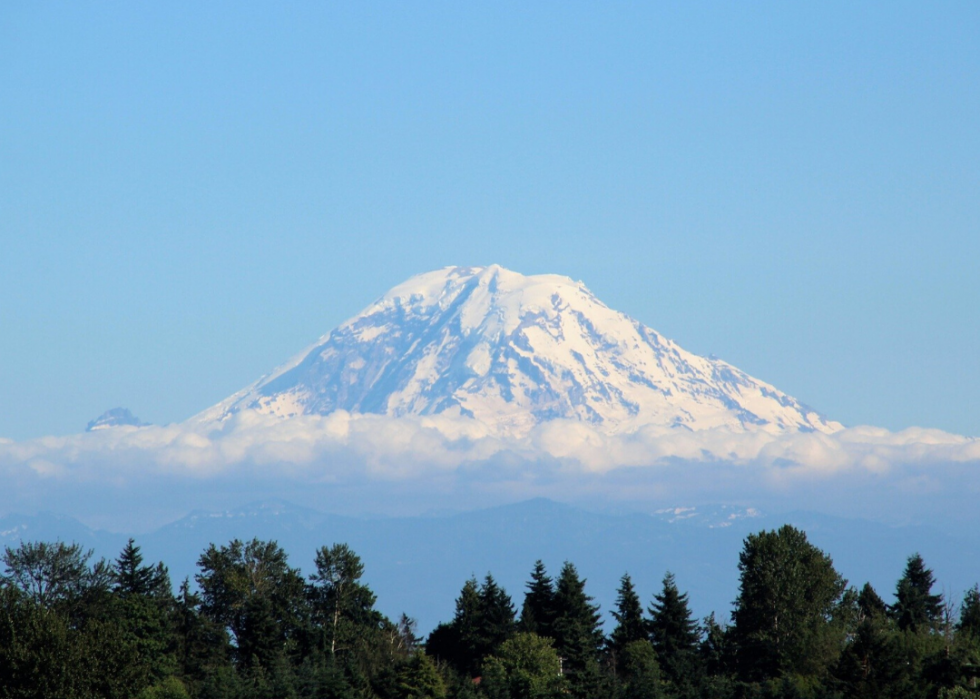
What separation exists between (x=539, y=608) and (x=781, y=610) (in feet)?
69.8

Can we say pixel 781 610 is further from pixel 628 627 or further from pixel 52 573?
pixel 52 573

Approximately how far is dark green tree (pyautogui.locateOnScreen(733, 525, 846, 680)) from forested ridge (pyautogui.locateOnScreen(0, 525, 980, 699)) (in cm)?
14

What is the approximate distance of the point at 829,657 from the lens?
98.4 meters

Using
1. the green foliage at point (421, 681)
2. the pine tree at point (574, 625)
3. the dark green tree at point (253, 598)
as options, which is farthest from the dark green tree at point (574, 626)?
the dark green tree at point (253, 598)

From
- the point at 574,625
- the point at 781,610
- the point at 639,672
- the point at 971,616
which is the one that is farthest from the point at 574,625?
the point at 971,616

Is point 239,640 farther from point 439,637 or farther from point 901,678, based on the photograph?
point 901,678

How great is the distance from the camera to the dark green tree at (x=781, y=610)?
333 ft

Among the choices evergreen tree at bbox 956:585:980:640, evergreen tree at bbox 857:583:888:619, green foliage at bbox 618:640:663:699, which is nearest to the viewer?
green foliage at bbox 618:640:663:699

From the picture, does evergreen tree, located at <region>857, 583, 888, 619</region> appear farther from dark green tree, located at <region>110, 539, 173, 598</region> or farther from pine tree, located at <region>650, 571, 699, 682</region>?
dark green tree, located at <region>110, 539, 173, 598</region>

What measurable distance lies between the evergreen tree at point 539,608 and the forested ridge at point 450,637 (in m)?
0.17

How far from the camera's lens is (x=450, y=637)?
120m

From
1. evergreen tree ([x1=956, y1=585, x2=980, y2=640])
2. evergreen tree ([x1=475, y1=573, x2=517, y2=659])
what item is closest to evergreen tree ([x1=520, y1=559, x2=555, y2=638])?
evergreen tree ([x1=475, y1=573, x2=517, y2=659])

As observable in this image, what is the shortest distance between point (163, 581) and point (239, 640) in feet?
28.8

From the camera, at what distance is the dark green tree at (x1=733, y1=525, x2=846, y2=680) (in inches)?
4001
